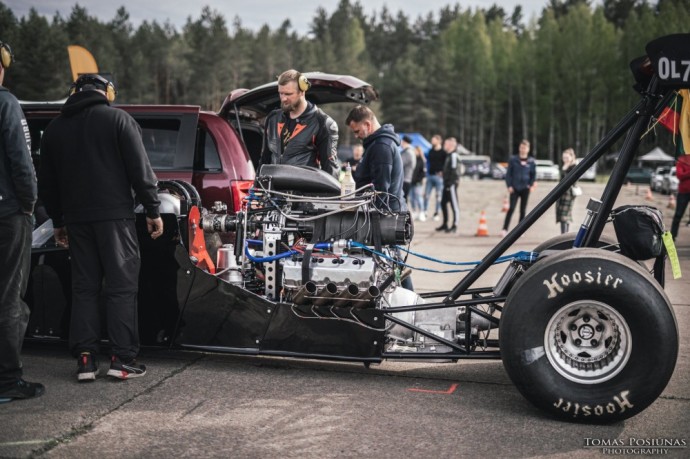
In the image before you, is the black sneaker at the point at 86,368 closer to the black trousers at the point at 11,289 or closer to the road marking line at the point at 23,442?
the black trousers at the point at 11,289

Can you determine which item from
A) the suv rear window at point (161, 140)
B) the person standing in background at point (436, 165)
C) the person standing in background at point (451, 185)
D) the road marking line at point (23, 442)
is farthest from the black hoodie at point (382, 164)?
the person standing in background at point (436, 165)

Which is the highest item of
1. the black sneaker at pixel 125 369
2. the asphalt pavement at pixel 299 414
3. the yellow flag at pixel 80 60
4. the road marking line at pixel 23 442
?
the yellow flag at pixel 80 60

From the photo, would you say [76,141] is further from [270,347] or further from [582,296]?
[582,296]

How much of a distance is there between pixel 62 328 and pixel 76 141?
1327 mm

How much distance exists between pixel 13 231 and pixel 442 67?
264ft

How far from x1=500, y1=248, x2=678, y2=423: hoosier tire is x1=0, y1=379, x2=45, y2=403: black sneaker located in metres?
2.75

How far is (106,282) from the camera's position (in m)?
4.27

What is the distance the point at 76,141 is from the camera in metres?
4.21

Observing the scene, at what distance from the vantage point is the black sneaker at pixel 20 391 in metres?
3.91

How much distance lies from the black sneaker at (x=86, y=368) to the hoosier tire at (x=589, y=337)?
8.30 feet

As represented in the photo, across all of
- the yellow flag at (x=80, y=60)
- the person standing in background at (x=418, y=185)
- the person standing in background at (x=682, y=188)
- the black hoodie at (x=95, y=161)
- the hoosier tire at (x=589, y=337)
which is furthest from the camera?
the person standing in background at (x=418, y=185)

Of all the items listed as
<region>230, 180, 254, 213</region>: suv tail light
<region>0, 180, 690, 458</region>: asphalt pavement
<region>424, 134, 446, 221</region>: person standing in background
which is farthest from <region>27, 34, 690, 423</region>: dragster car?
<region>424, 134, 446, 221</region>: person standing in background

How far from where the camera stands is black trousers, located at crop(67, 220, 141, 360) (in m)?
4.24

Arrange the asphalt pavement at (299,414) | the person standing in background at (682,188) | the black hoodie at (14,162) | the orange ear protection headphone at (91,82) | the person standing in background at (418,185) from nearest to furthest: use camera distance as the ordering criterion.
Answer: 1. the asphalt pavement at (299,414)
2. the black hoodie at (14,162)
3. the orange ear protection headphone at (91,82)
4. the person standing in background at (682,188)
5. the person standing in background at (418,185)
